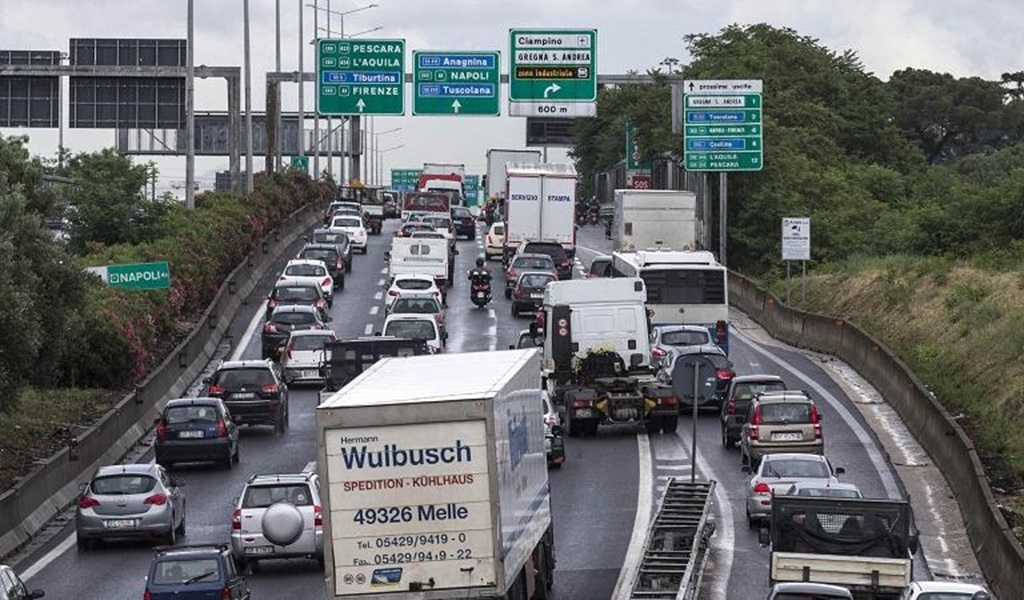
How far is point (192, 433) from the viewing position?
136 feet

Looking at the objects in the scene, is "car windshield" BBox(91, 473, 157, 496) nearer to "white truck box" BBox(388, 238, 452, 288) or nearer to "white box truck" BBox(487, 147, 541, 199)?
"white truck box" BBox(388, 238, 452, 288)

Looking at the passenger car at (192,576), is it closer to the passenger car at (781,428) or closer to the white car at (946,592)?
the white car at (946,592)

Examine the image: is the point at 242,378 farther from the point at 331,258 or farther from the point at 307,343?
the point at 331,258

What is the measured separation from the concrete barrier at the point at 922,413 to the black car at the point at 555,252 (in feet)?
19.9

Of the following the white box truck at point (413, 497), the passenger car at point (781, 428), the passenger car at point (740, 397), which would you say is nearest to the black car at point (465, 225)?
the passenger car at point (740, 397)

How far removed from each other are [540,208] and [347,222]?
16.2 m

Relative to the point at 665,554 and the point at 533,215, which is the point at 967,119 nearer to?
the point at 533,215

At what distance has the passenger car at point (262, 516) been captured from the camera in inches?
1227

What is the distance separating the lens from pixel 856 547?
2792 cm

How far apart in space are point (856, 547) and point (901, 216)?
6136cm

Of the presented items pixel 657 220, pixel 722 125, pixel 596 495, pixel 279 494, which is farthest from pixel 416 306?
pixel 279 494

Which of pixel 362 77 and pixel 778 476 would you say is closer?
pixel 778 476

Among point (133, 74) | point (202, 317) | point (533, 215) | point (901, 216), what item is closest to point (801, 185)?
point (901, 216)

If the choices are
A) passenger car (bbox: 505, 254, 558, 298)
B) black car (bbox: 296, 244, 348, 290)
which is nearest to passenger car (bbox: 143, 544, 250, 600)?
passenger car (bbox: 505, 254, 558, 298)
